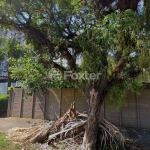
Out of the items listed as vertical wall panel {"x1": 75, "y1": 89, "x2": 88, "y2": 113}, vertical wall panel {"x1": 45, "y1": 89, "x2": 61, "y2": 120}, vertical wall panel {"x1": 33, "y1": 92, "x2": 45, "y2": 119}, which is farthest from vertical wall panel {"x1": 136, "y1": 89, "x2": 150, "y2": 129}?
vertical wall panel {"x1": 33, "y1": 92, "x2": 45, "y2": 119}

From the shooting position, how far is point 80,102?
29.4 feet

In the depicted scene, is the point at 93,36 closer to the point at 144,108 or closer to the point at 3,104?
the point at 144,108

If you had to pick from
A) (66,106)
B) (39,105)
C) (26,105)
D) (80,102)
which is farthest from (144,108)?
(26,105)

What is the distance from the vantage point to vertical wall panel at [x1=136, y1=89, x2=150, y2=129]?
7.64 metres

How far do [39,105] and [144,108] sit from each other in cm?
617

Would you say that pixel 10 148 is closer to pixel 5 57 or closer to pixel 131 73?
pixel 131 73

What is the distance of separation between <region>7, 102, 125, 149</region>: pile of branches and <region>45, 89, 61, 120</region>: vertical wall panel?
3.53 meters

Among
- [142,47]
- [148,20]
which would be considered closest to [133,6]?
[148,20]

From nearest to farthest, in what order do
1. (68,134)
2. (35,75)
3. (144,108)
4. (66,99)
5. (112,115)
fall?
(68,134), (144,108), (112,115), (35,75), (66,99)

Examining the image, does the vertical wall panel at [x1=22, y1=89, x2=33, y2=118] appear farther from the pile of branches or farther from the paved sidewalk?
the paved sidewalk

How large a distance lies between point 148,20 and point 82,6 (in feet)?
9.83

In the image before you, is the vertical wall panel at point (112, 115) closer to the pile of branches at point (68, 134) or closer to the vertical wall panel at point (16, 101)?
the pile of branches at point (68, 134)

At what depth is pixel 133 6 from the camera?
14.4 feet

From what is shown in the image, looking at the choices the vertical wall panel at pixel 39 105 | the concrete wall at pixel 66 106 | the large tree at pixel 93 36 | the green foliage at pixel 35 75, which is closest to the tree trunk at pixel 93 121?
the large tree at pixel 93 36
